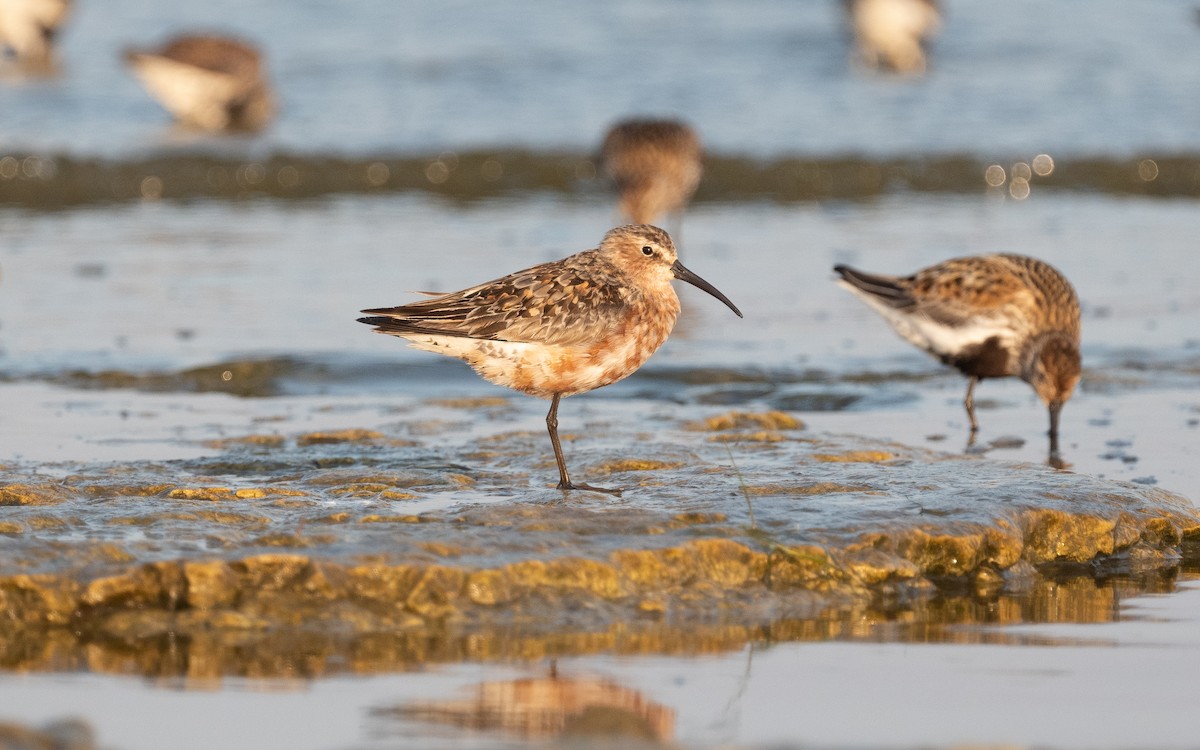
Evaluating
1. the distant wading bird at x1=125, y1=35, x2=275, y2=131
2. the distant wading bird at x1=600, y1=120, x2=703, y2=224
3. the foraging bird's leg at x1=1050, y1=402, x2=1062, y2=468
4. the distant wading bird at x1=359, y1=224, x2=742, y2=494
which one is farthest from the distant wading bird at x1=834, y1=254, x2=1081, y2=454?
the distant wading bird at x1=125, y1=35, x2=275, y2=131

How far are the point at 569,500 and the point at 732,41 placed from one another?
17528mm

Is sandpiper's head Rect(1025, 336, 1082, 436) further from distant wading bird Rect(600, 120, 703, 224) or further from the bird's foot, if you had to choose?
distant wading bird Rect(600, 120, 703, 224)

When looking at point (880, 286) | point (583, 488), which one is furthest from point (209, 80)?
point (583, 488)

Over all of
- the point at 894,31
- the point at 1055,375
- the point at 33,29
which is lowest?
the point at 1055,375

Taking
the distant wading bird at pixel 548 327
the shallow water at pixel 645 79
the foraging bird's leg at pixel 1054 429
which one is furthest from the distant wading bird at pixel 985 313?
the shallow water at pixel 645 79

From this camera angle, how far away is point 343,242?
1388 cm

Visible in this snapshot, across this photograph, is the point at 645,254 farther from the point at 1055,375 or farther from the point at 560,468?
the point at 1055,375

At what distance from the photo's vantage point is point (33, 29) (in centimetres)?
2195

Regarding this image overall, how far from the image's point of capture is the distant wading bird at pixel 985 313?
8.95m

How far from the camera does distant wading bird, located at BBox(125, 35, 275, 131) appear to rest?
19.1 meters

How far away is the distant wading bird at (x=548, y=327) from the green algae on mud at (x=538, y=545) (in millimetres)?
416

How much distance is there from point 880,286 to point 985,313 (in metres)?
0.67

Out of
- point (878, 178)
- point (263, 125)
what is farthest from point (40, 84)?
point (878, 178)

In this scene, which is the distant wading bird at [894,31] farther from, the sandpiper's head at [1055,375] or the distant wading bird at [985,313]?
the sandpiper's head at [1055,375]
